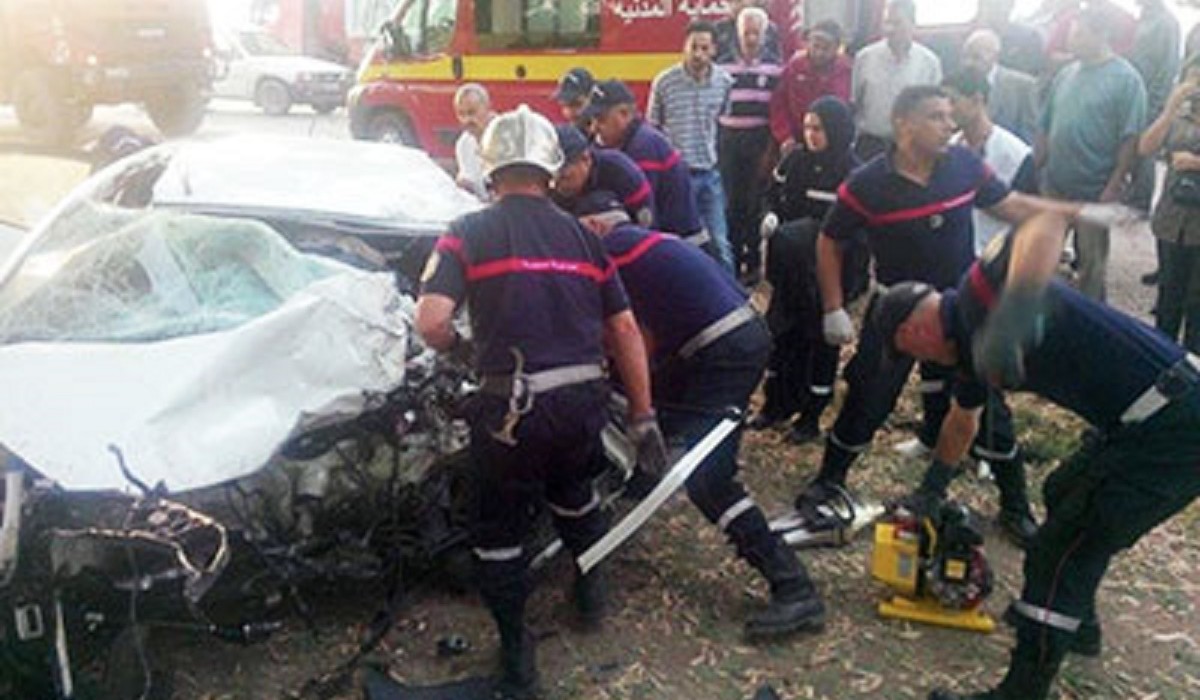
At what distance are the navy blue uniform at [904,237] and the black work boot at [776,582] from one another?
2.67 ft

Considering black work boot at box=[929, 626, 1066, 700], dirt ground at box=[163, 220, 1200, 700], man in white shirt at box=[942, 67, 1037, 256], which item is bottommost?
dirt ground at box=[163, 220, 1200, 700]

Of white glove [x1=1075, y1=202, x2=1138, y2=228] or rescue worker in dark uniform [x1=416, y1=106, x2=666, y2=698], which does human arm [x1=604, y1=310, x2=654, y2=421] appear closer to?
rescue worker in dark uniform [x1=416, y1=106, x2=666, y2=698]

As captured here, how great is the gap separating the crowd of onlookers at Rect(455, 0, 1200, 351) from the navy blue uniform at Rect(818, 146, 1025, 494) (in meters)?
0.67

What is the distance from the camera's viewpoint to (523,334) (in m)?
2.92

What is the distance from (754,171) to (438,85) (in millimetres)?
4298

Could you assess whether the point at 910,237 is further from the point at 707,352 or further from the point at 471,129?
the point at 471,129

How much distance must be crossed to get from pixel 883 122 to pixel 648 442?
4.04m

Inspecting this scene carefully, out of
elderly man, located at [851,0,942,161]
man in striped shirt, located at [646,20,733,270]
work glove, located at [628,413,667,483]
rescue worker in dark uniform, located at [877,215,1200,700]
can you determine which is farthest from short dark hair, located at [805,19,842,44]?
work glove, located at [628,413,667,483]

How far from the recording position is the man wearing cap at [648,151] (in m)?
4.95

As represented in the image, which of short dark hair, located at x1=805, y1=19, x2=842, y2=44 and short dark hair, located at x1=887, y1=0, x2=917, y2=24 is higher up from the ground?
short dark hair, located at x1=887, y1=0, x2=917, y2=24

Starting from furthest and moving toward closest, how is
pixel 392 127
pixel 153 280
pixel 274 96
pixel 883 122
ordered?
pixel 274 96 → pixel 392 127 → pixel 883 122 → pixel 153 280

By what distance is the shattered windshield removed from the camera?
10.8 ft

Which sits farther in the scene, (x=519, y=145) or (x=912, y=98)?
(x=912, y=98)

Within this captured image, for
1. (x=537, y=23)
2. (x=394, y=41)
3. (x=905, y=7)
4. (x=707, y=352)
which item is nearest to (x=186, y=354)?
(x=707, y=352)
